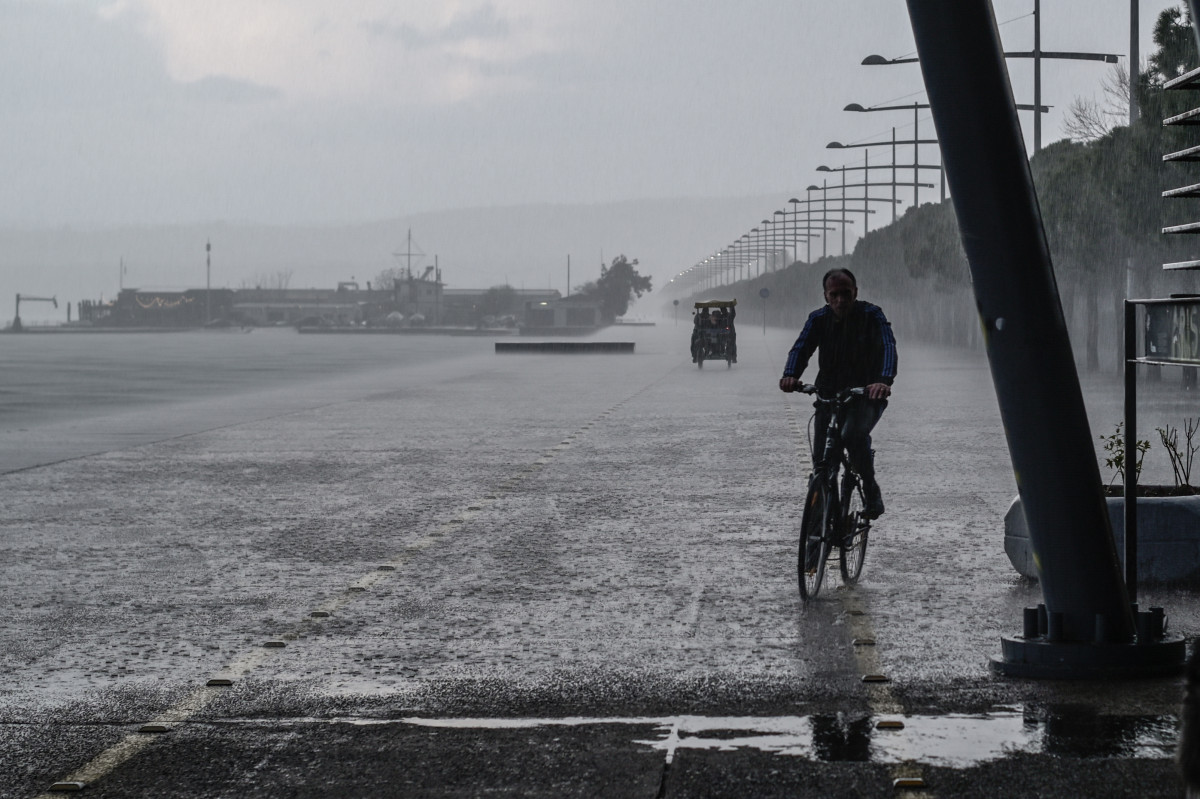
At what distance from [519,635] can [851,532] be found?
208 centimetres

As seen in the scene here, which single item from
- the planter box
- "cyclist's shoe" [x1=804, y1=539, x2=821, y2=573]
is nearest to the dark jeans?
"cyclist's shoe" [x1=804, y1=539, x2=821, y2=573]

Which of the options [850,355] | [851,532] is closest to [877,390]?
[850,355]

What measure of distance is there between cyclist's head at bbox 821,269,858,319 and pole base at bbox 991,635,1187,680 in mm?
2436

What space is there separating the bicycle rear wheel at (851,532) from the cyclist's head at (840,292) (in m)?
0.88

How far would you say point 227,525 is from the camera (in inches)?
440

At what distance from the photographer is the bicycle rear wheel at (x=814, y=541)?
26.7ft

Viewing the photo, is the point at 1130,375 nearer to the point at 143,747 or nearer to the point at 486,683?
the point at 486,683

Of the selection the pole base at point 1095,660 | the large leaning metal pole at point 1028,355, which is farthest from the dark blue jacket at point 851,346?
the pole base at point 1095,660

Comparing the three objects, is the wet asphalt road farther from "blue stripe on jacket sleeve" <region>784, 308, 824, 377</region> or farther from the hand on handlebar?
"blue stripe on jacket sleeve" <region>784, 308, 824, 377</region>

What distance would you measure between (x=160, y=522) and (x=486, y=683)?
5.60 meters

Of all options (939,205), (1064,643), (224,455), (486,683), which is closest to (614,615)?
(486,683)

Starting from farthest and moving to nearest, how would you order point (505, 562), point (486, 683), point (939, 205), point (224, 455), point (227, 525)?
point (939, 205) < point (224, 455) < point (227, 525) < point (505, 562) < point (486, 683)

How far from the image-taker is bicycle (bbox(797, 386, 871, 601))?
816 cm

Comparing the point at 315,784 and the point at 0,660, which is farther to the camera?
the point at 0,660
